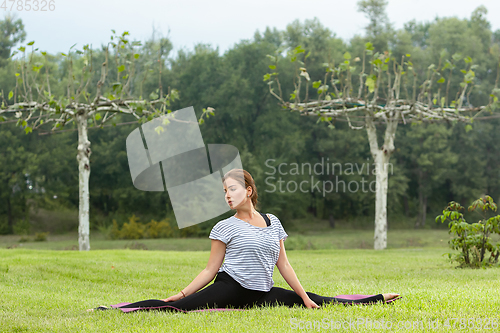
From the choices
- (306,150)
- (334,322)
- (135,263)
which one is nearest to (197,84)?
(306,150)

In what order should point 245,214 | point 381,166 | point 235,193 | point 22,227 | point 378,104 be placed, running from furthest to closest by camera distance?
1. point 22,227
2. point 381,166
3. point 378,104
4. point 245,214
5. point 235,193

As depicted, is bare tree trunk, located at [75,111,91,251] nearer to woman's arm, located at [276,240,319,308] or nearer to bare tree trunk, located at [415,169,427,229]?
woman's arm, located at [276,240,319,308]

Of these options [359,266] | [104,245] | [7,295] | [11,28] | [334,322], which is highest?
[11,28]

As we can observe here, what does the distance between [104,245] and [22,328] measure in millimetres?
19624

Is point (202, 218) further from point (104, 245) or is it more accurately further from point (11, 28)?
point (11, 28)

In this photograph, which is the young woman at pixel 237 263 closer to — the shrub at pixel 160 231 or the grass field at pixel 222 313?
the grass field at pixel 222 313

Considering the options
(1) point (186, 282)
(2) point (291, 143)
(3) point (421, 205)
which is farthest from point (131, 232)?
(3) point (421, 205)

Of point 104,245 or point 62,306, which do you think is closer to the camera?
point 62,306

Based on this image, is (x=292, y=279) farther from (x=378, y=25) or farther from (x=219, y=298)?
(x=378, y=25)

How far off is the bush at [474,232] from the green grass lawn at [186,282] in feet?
2.04

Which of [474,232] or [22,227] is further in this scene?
[22,227]

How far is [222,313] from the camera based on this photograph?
4.36m

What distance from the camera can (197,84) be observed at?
34.7 m

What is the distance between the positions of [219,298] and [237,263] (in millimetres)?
385
